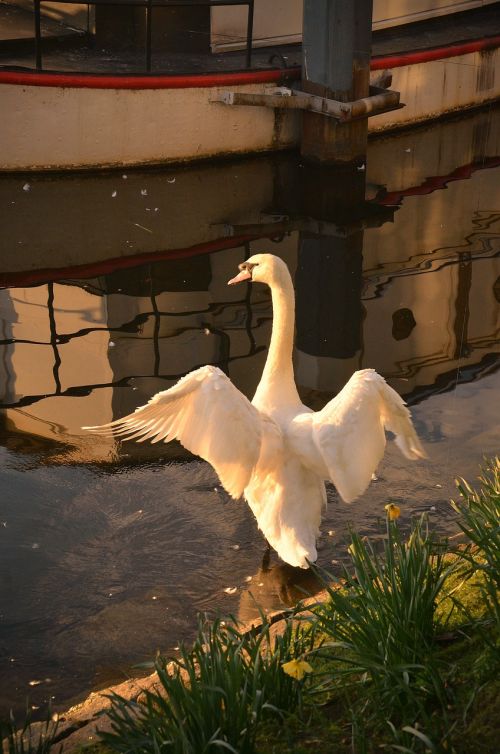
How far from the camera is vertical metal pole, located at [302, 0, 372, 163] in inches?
551

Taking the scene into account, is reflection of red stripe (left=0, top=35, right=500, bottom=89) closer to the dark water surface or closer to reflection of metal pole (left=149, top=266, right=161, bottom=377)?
the dark water surface

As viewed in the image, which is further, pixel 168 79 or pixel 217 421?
pixel 168 79

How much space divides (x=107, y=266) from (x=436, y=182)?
485 cm

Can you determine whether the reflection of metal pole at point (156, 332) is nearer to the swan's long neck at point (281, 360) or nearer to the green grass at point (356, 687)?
the swan's long neck at point (281, 360)

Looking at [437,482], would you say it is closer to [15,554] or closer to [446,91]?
[15,554]

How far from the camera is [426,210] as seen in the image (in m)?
13.9

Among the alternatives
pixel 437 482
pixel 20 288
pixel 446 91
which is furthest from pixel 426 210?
Answer: pixel 437 482

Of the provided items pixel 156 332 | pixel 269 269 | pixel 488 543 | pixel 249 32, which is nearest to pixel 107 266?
pixel 156 332

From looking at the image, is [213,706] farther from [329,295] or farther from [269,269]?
[329,295]

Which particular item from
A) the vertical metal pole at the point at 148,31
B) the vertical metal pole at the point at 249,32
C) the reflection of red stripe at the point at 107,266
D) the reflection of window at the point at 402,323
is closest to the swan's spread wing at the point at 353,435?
the reflection of window at the point at 402,323

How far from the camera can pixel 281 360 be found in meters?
7.30

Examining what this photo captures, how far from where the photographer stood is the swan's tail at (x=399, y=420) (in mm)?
6543

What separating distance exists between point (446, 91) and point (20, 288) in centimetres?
791

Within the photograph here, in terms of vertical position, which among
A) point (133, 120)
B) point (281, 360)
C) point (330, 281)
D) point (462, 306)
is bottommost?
point (462, 306)
